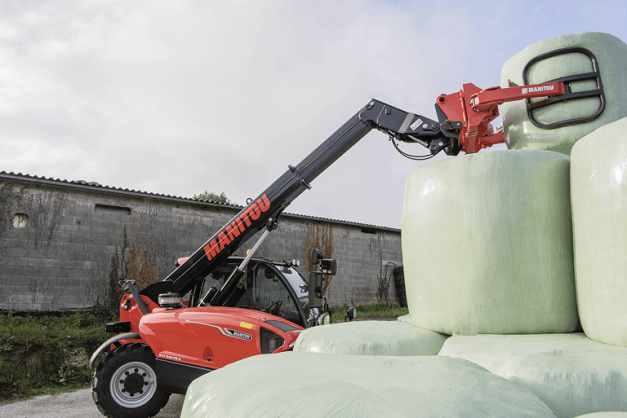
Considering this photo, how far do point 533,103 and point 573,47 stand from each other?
0.78ft

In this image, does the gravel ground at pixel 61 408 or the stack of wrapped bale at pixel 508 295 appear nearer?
the stack of wrapped bale at pixel 508 295

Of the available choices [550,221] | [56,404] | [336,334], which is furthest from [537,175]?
[56,404]

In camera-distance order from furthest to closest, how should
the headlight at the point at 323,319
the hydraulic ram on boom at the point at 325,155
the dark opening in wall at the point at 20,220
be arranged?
the dark opening in wall at the point at 20,220 → the headlight at the point at 323,319 → the hydraulic ram on boom at the point at 325,155

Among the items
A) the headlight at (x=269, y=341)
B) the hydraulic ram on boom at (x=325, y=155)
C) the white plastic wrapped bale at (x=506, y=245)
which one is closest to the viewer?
the white plastic wrapped bale at (x=506, y=245)

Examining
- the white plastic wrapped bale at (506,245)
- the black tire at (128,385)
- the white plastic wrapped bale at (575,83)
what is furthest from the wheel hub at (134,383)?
the white plastic wrapped bale at (575,83)

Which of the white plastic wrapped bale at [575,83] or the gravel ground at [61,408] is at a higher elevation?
the white plastic wrapped bale at [575,83]

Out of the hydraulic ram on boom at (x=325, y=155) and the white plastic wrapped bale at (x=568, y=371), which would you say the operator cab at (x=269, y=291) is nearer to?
the hydraulic ram on boom at (x=325, y=155)

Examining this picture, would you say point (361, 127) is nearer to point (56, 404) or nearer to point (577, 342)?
point (577, 342)

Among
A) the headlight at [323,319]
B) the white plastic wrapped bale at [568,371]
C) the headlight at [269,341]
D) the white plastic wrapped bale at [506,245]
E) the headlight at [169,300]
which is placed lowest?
the headlight at [269,341]

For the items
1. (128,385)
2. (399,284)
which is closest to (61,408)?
(128,385)

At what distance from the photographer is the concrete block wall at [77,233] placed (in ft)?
27.3

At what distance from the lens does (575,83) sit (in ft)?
5.01

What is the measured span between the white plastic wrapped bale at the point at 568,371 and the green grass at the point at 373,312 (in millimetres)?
9119

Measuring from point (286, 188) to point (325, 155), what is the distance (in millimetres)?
514
